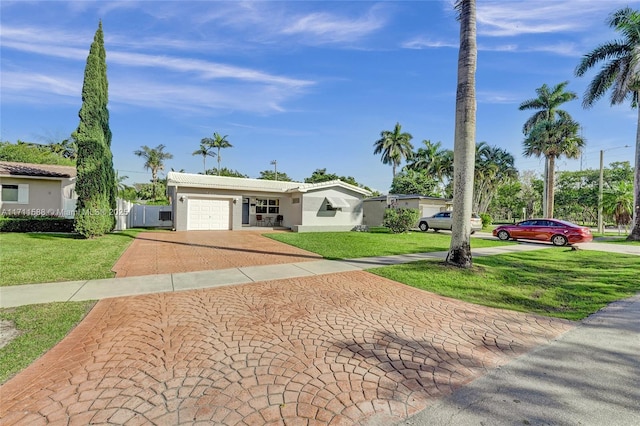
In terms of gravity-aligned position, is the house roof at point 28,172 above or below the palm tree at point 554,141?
below

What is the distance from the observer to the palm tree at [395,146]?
4088cm

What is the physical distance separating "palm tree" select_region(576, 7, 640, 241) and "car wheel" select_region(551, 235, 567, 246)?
6766mm

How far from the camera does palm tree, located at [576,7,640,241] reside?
16594 millimetres

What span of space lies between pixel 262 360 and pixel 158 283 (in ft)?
14.3

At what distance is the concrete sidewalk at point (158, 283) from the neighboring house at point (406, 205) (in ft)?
57.7

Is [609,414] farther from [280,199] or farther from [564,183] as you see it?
[564,183]

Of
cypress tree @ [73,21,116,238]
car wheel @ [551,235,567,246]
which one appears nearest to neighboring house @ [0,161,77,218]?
cypress tree @ [73,21,116,238]

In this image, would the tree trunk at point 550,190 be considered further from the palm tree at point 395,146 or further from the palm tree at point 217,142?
the palm tree at point 217,142

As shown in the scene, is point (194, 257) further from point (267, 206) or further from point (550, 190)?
point (550, 190)

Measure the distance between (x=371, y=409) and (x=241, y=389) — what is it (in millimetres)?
1225

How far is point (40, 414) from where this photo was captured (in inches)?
94.9

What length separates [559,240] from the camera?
14875 mm

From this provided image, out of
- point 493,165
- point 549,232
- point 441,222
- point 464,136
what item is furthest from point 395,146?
point 464,136

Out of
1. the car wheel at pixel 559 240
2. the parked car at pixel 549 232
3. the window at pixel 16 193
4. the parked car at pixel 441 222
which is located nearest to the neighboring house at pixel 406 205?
the parked car at pixel 441 222
